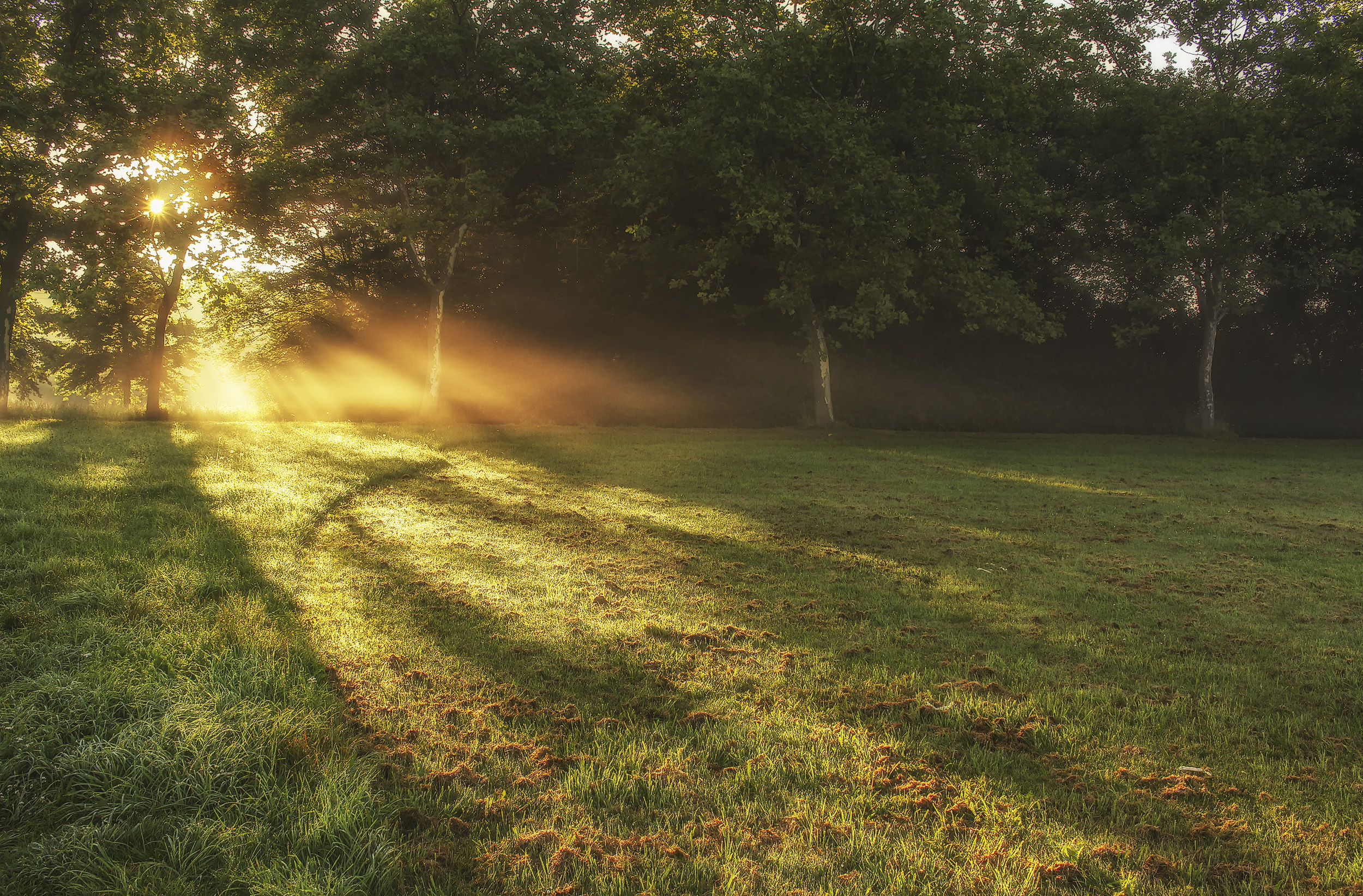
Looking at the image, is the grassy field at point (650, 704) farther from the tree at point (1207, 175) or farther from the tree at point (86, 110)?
the tree at point (1207, 175)

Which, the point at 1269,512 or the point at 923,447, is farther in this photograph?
the point at 923,447

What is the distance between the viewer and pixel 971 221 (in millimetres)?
25672

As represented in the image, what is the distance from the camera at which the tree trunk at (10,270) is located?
23.3m

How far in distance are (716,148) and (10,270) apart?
21.9m

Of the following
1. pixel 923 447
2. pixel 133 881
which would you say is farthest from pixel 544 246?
pixel 133 881

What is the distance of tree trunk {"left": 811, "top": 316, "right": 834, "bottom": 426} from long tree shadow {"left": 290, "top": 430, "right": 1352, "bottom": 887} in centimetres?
1734

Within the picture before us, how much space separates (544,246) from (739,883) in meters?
28.7

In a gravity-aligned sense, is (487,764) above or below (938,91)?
below

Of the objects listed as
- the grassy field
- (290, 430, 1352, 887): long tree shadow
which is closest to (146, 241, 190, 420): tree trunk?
the grassy field

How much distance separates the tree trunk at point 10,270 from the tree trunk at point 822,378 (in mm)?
23900

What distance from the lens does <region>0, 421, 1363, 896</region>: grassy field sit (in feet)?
8.75

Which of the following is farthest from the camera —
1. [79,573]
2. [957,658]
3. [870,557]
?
[870,557]

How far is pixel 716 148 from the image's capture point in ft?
67.5

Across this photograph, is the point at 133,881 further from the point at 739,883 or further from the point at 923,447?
the point at 923,447
